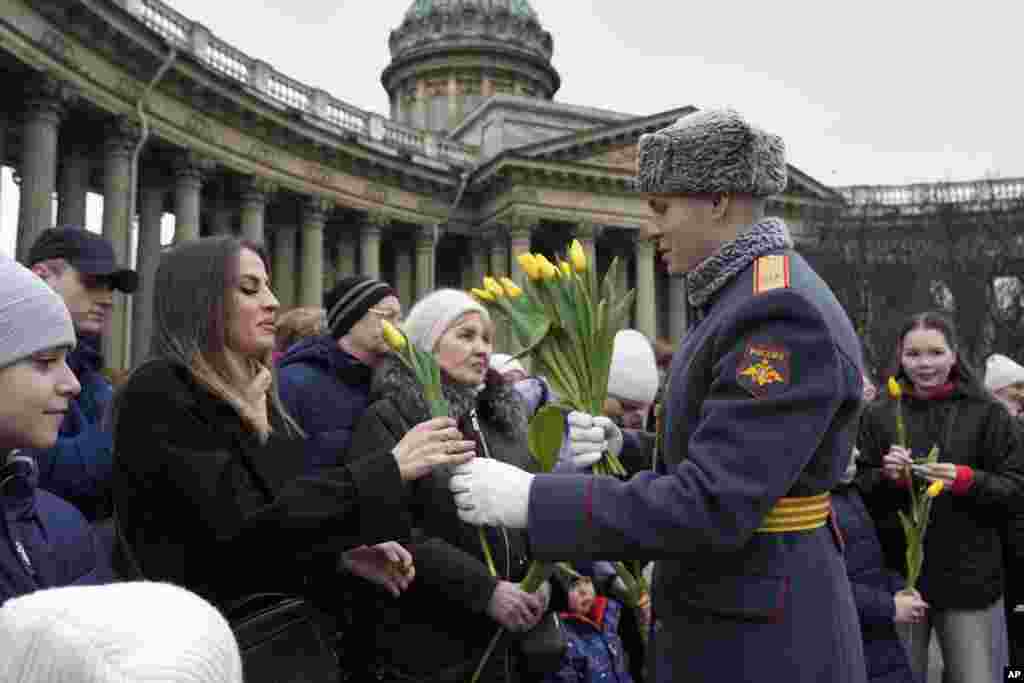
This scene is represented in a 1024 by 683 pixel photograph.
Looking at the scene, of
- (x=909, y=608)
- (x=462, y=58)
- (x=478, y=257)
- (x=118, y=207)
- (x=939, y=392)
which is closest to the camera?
(x=909, y=608)

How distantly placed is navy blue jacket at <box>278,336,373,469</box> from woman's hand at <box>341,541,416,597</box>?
1.03 meters

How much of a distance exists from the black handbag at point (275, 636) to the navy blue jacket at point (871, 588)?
9.16 ft

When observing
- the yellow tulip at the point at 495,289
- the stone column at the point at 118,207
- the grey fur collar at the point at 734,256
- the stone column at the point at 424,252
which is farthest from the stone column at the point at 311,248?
the grey fur collar at the point at 734,256

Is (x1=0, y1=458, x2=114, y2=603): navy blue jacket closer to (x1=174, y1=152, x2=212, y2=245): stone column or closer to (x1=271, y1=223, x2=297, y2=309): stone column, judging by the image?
(x1=174, y1=152, x2=212, y2=245): stone column

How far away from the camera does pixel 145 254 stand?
23.6 meters

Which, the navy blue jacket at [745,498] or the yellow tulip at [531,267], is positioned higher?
the yellow tulip at [531,267]

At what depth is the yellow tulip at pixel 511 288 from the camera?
8.68 feet

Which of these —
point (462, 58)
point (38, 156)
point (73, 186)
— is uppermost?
point (462, 58)

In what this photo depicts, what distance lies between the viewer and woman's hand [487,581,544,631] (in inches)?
138

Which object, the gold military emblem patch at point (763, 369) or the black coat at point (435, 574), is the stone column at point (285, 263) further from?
the gold military emblem patch at point (763, 369)

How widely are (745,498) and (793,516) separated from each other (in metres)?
0.31

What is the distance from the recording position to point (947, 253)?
34094 millimetres

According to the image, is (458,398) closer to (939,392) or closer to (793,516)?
(793,516)

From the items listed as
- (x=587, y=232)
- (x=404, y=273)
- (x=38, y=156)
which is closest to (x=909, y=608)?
(x=38, y=156)
